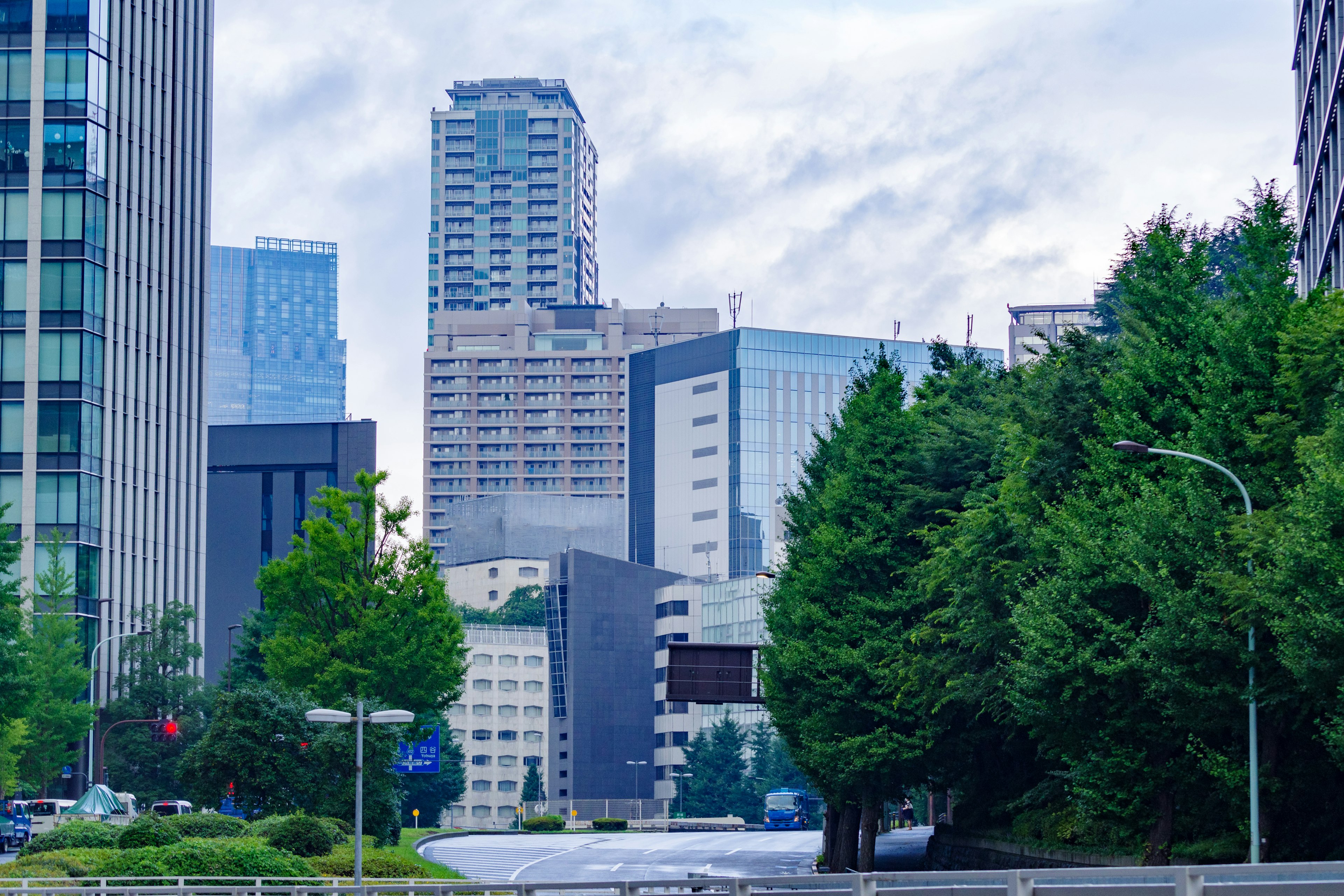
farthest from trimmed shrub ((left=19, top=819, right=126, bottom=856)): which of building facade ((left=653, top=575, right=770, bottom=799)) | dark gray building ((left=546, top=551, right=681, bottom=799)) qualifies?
building facade ((left=653, top=575, right=770, bottom=799))

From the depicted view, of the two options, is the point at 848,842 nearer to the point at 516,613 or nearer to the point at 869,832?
the point at 869,832

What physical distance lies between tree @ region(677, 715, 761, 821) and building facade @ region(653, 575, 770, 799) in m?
23.1

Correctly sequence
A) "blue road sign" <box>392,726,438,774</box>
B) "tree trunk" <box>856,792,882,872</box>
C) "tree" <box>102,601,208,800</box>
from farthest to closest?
"tree" <box>102,601,208,800</box> → "blue road sign" <box>392,726,438,774</box> → "tree trunk" <box>856,792,882,872</box>

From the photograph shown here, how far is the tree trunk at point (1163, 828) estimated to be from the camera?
34.4m

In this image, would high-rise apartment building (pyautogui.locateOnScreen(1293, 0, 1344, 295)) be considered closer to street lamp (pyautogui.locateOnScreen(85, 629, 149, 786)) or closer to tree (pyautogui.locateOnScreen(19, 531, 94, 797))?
tree (pyautogui.locateOnScreen(19, 531, 94, 797))

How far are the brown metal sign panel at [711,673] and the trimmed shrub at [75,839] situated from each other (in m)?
26.5

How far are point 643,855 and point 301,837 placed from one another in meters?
26.7

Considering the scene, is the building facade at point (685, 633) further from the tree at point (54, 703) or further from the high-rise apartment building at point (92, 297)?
the tree at point (54, 703)

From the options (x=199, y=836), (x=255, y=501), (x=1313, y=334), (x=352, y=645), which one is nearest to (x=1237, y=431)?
(x=1313, y=334)

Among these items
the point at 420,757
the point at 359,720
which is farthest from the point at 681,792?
the point at 359,720

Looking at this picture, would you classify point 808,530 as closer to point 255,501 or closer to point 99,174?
point 99,174

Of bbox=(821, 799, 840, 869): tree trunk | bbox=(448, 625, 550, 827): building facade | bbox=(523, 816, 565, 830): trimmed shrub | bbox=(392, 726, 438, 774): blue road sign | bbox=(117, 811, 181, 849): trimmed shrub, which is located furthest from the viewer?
bbox=(448, 625, 550, 827): building facade

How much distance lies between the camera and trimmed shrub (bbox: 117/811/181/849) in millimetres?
41094

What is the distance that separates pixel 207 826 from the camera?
155ft
